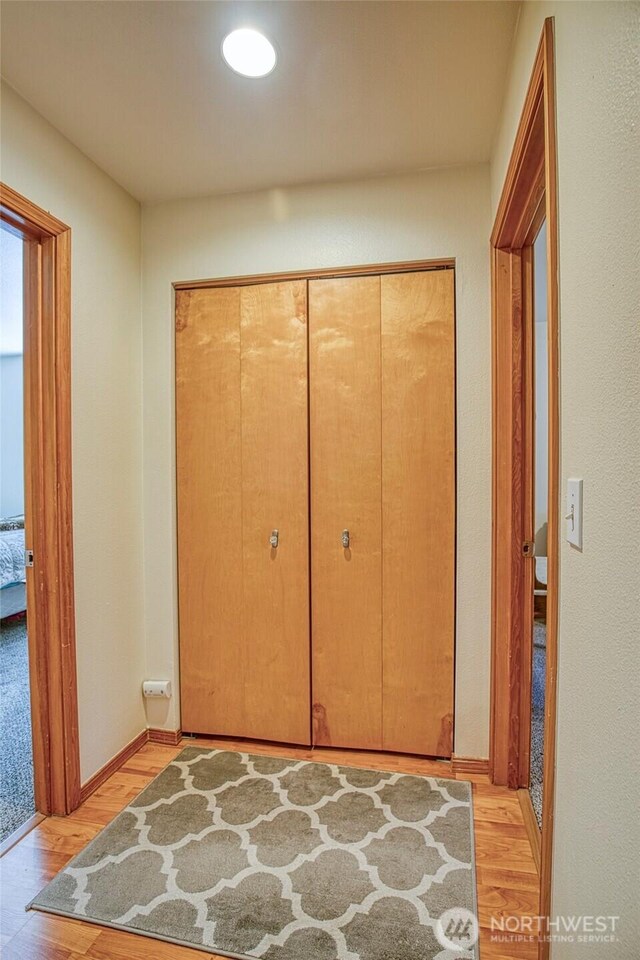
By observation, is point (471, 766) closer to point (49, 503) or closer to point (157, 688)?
point (157, 688)

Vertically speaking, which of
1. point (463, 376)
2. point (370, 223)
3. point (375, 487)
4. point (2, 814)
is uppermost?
point (370, 223)

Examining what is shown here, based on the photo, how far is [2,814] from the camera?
1.83 meters

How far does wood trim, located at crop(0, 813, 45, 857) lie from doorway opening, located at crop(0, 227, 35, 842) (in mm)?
24

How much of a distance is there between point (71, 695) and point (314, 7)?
2352 mm

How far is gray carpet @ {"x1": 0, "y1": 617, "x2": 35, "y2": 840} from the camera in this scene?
1851 millimetres

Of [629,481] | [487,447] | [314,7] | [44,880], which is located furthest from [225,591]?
[314,7]

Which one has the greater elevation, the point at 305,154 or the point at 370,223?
the point at 305,154

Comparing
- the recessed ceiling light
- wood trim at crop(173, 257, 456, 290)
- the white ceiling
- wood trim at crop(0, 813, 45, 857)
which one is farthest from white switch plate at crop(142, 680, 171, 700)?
the recessed ceiling light

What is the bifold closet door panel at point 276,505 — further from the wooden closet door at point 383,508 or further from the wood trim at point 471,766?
the wood trim at point 471,766

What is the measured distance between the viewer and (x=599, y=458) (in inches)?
30.5

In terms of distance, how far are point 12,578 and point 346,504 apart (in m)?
3.12

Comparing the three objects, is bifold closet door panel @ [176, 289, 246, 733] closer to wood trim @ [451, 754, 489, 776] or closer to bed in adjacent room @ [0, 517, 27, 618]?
wood trim @ [451, 754, 489, 776]

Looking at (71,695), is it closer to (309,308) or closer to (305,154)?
(309,308)
